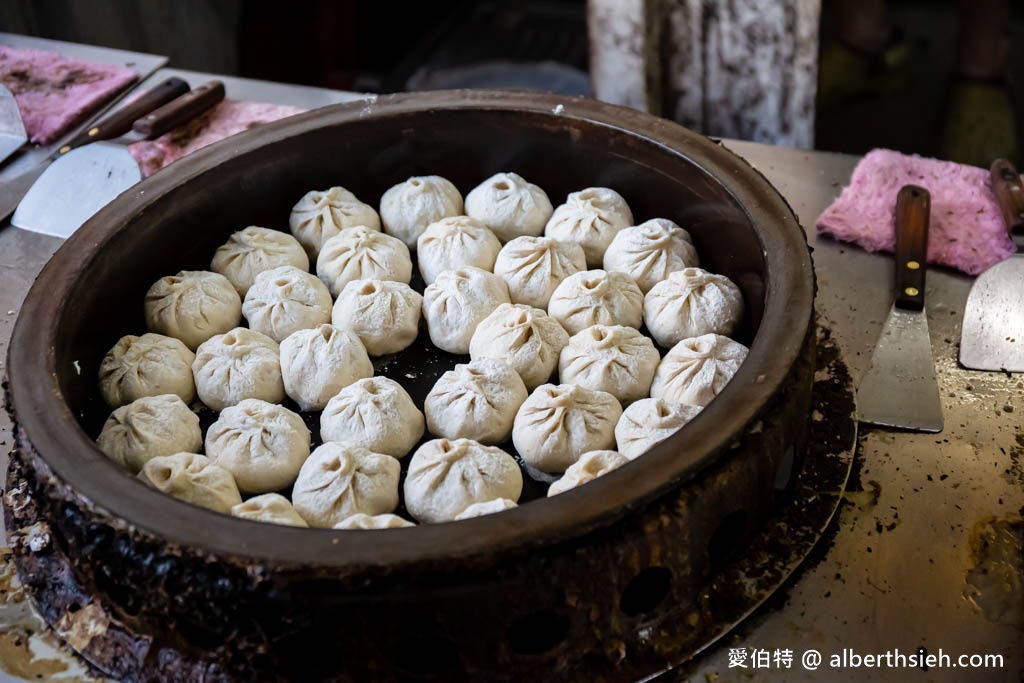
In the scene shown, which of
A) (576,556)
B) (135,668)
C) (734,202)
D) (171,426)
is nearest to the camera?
(576,556)

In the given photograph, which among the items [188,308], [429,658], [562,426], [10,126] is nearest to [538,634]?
[429,658]

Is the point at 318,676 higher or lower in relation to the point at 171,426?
lower

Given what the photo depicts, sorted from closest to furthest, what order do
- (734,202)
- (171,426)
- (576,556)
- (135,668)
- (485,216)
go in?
(576,556) → (135,668) → (171,426) → (734,202) → (485,216)

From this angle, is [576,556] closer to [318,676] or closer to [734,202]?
[318,676]

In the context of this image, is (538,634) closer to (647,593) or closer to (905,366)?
(647,593)

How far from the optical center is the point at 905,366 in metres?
2.09

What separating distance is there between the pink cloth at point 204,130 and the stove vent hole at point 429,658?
170 centimetres

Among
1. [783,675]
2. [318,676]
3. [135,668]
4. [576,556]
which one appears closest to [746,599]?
[783,675]

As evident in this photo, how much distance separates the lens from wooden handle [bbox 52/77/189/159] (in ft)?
9.06

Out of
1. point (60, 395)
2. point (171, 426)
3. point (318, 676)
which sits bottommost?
point (318, 676)

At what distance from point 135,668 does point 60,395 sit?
0.48 m

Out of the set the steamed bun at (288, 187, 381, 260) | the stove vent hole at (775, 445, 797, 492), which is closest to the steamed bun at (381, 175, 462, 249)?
the steamed bun at (288, 187, 381, 260)

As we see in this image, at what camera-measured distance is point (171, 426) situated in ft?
6.25

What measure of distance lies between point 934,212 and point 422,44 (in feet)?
10.4
